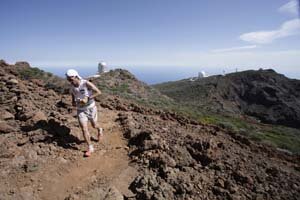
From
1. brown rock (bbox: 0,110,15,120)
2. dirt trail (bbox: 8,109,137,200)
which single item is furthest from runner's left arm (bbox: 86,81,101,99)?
brown rock (bbox: 0,110,15,120)

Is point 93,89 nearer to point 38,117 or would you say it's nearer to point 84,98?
point 84,98

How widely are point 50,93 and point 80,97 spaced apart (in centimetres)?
499

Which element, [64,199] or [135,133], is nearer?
[64,199]

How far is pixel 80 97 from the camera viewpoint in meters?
7.70

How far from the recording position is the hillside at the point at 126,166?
6414 millimetres

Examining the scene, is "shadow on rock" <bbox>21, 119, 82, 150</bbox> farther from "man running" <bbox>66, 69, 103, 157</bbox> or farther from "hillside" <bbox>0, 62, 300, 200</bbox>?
"man running" <bbox>66, 69, 103, 157</bbox>

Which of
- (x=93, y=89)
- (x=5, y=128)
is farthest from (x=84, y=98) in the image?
(x=5, y=128)

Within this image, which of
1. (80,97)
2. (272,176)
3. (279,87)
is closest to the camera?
(272,176)

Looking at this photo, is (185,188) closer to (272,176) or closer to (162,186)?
(162,186)

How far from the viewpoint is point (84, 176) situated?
6965 millimetres

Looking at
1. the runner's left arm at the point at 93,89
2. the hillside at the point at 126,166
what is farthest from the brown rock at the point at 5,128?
the runner's left arm at the point at 93,89

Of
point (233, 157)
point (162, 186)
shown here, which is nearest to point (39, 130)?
point (162, 186)

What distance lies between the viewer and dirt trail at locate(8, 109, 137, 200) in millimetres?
6441

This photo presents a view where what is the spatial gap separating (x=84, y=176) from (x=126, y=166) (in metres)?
0.92
